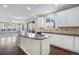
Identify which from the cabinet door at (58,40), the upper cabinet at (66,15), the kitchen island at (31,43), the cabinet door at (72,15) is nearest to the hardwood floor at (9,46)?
the kitchen island at (31,43)

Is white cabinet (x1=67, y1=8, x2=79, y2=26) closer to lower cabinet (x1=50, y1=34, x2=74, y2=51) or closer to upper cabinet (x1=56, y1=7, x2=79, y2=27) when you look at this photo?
upper cabinet (x1=56, y1=7, x2=79, y2=27)

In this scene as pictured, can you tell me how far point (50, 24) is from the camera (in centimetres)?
236

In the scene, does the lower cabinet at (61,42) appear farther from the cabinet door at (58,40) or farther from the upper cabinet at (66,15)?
the upper cabinet at (66,15)

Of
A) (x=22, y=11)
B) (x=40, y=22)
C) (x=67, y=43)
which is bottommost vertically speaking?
(x=67, y=43)

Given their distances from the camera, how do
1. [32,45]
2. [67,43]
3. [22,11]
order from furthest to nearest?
[67,43], [32,45], [22,11]

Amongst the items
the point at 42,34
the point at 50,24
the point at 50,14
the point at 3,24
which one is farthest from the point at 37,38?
the point at 3,24

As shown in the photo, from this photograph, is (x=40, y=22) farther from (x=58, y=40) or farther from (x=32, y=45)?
(x=58, y=40)

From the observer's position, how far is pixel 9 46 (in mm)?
2096

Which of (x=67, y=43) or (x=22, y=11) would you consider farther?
(x=67, y=43)

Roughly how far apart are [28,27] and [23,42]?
38 cm

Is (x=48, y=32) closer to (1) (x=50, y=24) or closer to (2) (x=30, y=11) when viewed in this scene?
(1) (x=50, y=24)

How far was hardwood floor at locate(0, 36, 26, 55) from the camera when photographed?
194cm

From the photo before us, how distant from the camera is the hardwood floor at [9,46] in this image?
1.94 metres

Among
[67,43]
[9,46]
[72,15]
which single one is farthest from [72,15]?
[9,46]
